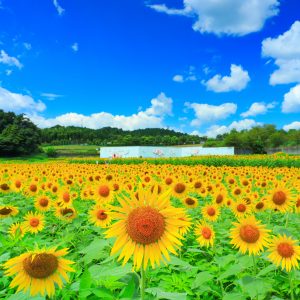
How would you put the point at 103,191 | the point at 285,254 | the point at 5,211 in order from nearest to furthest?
the point at 285,254 → the point at 5,211 → the point at 103,191

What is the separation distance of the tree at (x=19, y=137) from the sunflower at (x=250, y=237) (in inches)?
2629

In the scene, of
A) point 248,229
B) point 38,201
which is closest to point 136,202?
point 248,229

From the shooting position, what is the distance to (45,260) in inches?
80.7

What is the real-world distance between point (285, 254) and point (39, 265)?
2.11 m

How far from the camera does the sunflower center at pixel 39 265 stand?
203 centimetres

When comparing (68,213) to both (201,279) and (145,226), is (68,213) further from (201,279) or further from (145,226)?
(145,226)

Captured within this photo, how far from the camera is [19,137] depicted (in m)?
66.9

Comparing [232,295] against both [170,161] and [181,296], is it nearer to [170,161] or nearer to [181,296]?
[181,296]

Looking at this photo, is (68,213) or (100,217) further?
(68,213)

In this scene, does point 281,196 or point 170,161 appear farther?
point 170,161

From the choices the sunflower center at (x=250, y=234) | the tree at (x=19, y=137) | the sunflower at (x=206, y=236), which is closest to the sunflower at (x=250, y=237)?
the sunflower center at (x=250, y=234)

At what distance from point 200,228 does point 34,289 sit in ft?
8.95

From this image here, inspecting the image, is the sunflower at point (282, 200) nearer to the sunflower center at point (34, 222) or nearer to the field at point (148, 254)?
the field at point (148, 254)

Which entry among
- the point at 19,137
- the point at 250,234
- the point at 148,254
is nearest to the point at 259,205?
the point at 250,234
